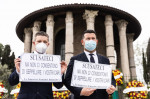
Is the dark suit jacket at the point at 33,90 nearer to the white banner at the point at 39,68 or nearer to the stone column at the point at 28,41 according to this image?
the white banner at the point at 39,68

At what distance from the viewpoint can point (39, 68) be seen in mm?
2828

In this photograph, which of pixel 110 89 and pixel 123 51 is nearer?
pixel 110 89

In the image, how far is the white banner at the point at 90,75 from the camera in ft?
8.51

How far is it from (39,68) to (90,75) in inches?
36.3

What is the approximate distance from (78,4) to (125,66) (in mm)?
7375

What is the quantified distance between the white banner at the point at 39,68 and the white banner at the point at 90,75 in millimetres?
371

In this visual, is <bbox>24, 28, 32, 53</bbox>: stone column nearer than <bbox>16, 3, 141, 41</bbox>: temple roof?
No

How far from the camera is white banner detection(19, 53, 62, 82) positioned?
2.70 metres

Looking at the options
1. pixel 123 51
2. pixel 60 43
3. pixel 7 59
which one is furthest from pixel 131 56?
pixel 7 59

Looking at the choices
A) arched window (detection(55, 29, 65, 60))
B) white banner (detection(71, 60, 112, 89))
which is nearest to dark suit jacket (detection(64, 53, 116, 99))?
white banner (detection(71, 60, 112, 89))

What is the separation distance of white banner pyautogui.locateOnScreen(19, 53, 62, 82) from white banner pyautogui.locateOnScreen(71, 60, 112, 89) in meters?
0.37

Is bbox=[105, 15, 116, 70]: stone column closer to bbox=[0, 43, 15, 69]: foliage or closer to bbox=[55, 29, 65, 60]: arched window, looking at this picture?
bbox=[55, 29, 65, 60]: arched window

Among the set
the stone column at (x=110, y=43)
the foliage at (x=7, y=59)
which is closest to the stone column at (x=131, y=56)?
the stone column at (x=110, y=43)

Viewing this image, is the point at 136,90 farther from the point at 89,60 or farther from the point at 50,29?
the point at 50,29
